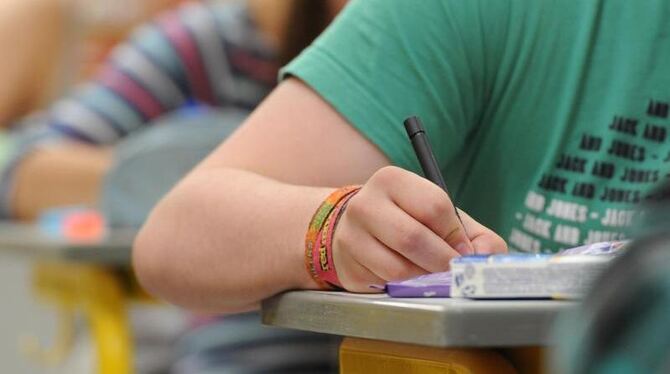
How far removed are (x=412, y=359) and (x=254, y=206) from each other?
0.23 meters

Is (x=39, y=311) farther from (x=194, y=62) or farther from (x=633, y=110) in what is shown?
(x=633, y=110)

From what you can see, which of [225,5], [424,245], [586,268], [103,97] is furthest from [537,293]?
[103,97]

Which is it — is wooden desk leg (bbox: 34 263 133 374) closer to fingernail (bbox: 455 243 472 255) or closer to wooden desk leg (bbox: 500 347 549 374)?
fingernail (bbox: 455 243 472 255)

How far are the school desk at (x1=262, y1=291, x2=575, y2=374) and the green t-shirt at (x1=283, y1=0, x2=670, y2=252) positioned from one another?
19 cm

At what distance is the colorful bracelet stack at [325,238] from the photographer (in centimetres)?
69

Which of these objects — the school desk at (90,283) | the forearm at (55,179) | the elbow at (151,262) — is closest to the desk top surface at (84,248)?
the school desk at (90,283)

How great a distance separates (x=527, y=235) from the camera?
83 cm

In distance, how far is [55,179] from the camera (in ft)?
6.81

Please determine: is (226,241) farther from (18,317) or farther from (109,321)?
(18,317)

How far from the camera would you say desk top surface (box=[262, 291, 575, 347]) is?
1.45 ft

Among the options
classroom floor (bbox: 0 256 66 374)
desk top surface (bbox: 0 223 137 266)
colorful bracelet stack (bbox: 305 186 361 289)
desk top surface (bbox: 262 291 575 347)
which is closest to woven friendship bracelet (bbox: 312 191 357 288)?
colorful bracelet stack (bbox: 305 186 361 289)

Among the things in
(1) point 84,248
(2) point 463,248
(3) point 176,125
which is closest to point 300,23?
(3) point 176,125

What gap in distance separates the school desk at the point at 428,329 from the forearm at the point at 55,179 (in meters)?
1.39

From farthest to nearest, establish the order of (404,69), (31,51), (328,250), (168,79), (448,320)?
(31,51) < (168,79) < (404,69) < (328,250) < (448,320)
